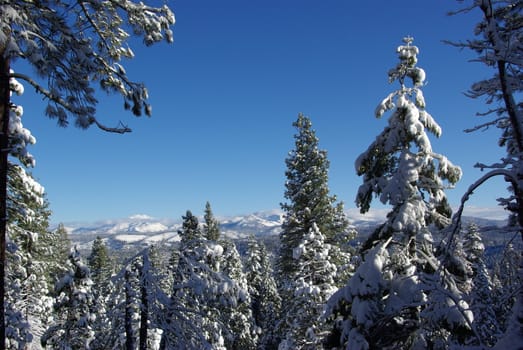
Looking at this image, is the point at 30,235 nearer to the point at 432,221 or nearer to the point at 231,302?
the point at 231,302

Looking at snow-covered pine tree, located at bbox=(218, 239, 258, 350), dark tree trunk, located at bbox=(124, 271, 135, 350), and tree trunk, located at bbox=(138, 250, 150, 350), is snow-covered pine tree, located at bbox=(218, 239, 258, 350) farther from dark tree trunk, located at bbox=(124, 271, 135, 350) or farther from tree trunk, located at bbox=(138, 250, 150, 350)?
tree trunk, located at bbox=(138, 250, 150, 350)

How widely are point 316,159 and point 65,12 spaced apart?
52.9ft

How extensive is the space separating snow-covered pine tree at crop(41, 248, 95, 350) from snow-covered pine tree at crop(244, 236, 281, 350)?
2284 centimetres

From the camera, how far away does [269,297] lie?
4691 centimetres

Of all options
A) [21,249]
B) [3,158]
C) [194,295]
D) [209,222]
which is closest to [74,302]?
[21,249]

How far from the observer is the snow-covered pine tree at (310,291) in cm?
1608

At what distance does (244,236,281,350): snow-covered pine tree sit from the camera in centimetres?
4397

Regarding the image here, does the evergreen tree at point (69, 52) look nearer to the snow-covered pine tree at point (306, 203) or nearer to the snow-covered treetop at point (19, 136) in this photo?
the snow-covered treetop at point (19, 136)

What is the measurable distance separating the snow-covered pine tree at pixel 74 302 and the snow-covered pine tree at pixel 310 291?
38.0 feet

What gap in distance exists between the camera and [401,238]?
28.3ft

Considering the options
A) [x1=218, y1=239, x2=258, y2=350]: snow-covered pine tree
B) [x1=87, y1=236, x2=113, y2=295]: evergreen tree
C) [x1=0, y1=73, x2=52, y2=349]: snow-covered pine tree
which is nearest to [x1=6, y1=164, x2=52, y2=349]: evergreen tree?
[x1=0, y1=73, x2=52, y2=349]: snow-covered pine tree

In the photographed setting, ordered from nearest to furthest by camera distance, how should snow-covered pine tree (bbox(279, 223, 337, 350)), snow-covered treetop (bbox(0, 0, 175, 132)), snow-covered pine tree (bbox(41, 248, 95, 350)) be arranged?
snow-covered treetop (bbox(0, 0, 175, 132)) < snow-covered pine tree (bbox(279, 223, 337, 350)) < snow-covered pine tree (bbox(41, 248, 95, 350))


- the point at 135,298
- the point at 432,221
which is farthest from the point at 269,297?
the point at 432,221

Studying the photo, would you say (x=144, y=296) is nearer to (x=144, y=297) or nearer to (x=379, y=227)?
(x=144, y=297)
